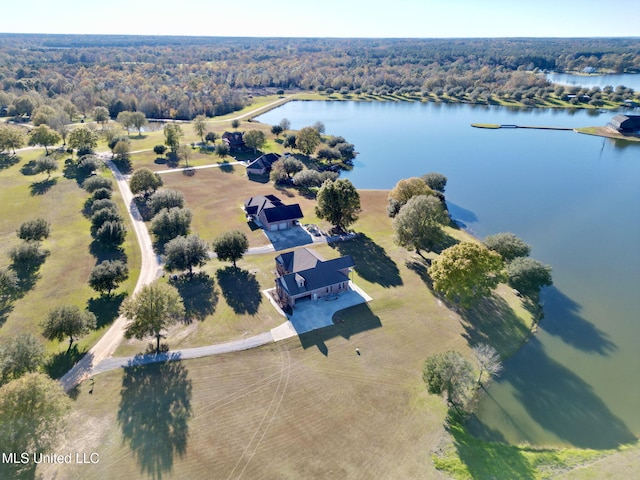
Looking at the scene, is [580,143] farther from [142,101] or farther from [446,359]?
[142,101]

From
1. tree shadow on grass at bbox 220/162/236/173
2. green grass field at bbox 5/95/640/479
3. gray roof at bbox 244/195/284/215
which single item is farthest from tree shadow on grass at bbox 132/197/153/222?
tree shadow on grass at bbox 220/162/236/173

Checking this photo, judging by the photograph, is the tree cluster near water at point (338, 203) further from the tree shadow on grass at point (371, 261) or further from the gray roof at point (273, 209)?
the gray roof at point (273, 209)

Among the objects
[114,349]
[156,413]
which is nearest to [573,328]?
[156,413]

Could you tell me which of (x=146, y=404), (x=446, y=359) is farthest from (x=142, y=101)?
(x=446, y=359)

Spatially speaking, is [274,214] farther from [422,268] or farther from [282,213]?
[422,268]

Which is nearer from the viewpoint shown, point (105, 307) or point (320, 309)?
point (105, 307)

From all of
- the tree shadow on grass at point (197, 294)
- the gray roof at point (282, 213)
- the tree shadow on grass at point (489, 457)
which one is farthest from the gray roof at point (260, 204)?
the tree shadow on grass at point (489, 457)
